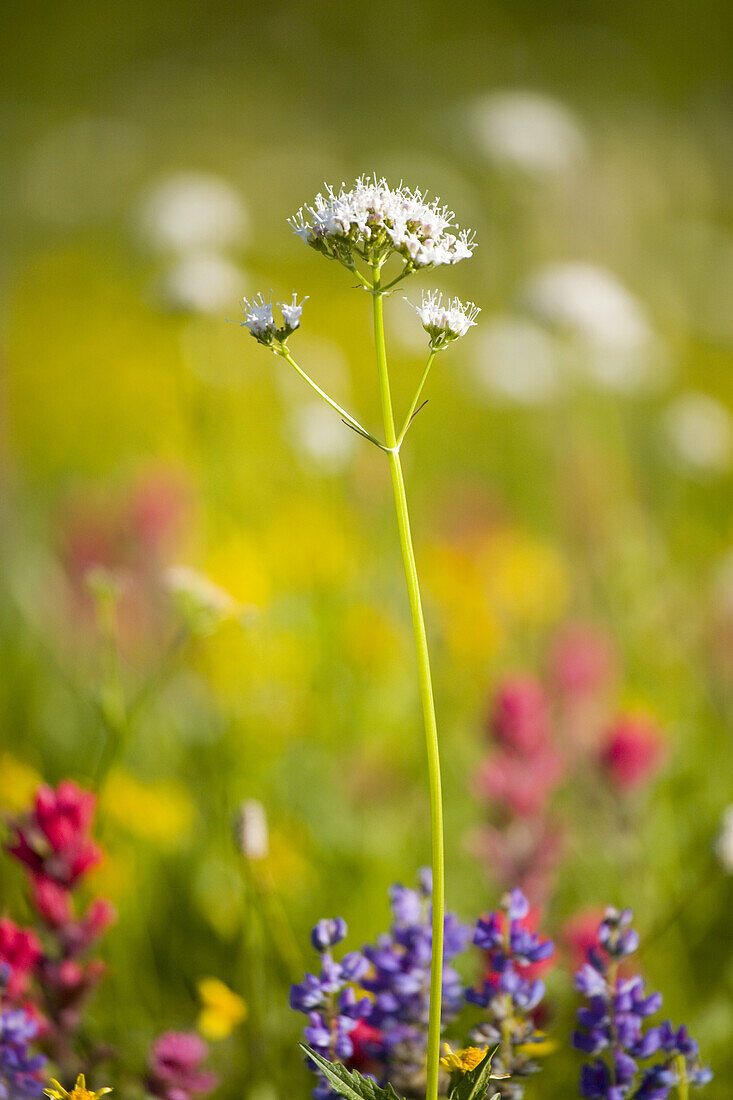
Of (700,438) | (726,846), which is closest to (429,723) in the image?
(726,846)

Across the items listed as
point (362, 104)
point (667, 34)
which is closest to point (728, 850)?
point (667, 34)

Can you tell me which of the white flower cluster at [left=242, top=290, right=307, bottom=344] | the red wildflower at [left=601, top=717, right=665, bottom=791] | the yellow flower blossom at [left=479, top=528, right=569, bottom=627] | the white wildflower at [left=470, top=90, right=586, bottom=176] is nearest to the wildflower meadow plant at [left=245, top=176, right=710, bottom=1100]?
the white flower cluster at [left=242, top=290, right=307, bottom=344]

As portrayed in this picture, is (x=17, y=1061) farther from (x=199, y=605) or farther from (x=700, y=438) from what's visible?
(x=700, y=438)

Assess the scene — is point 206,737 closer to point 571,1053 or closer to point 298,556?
point 298,556

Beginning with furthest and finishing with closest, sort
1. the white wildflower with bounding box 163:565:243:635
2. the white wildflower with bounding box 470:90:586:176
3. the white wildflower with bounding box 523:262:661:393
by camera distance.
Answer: the white wildflower with bounding box 470:90:586:176
the white wildflower with bounding box 523:262:661:393
the white wildflower with bounding box 163:565:243:635

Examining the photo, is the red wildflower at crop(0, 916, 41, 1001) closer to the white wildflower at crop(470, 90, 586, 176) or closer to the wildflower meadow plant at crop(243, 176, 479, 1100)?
the wildflower meadow plant at crop(243, 176, 479, 1100)

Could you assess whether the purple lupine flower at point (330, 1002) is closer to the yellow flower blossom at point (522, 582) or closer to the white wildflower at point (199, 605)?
the white wildflower at point (199, 605)

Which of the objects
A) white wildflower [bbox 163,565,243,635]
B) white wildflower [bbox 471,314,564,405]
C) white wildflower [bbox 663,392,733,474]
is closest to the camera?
white wildflower [bbox 163,565,243,635]
